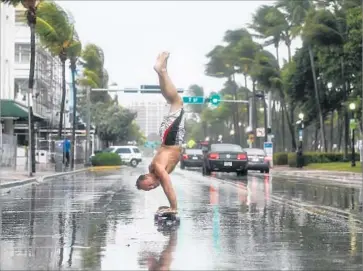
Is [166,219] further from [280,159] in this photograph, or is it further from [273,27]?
[273,27]

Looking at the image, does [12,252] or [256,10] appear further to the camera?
[256,10]

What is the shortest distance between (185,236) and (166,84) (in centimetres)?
277

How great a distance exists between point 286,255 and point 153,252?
1.54m

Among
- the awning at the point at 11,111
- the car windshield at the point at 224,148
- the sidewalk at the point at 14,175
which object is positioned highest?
the awning at the point at 11,111

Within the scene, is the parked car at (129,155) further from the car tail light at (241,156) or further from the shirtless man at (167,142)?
the shirtless man at (167,142)

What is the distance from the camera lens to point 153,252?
7816 mm

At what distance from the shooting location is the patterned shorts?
1088 cm

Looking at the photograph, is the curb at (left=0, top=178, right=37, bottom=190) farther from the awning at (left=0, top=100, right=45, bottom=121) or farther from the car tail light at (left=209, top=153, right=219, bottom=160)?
the awning at (left=0, top=100, right=45, bottom=121)

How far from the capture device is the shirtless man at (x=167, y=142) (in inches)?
427

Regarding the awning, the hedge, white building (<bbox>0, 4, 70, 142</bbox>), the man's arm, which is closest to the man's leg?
the man's arm

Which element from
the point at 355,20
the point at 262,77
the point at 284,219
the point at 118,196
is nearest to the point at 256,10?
the point at 262,77

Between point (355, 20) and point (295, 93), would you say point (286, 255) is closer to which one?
point (355, 20)

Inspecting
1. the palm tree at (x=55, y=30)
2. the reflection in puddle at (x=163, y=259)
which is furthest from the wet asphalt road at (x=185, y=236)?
the palm tree at (x=55, y=30)

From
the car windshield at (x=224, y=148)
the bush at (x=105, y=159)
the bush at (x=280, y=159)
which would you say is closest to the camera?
the car windshield at (x=224, y=148)
